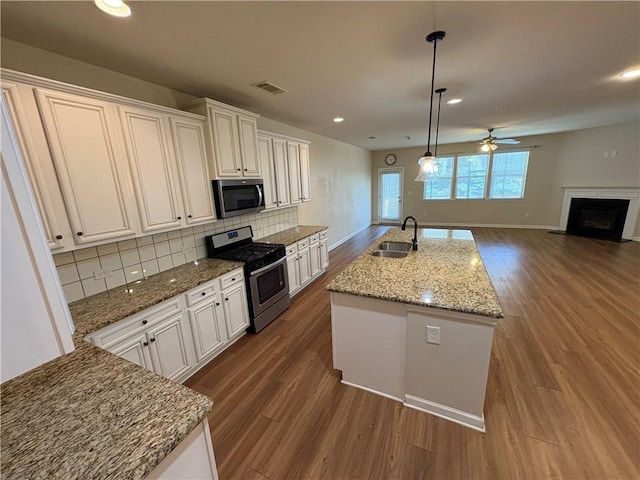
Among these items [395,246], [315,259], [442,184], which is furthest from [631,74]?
[442,184]

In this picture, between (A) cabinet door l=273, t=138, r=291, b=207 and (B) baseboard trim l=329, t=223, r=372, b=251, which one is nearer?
(A) cabinet door l=273, t=138, r=291, b=207

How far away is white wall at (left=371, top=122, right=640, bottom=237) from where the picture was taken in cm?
589

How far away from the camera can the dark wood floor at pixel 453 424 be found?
1.55m

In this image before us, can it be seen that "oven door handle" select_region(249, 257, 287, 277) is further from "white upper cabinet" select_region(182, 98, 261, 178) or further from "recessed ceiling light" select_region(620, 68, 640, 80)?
"recessed ceiling light" select_region(620, 68, 640, 80)

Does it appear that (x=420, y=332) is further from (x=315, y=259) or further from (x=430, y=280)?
(x=315, y=259)

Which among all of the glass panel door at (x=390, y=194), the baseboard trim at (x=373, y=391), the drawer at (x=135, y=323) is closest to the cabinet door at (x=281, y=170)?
the drawer at (x=135, y=323)

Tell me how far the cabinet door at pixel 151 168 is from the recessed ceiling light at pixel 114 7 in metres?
0.67

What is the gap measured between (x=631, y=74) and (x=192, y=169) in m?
4.65

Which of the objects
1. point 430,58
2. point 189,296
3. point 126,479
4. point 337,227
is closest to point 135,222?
point 189,296

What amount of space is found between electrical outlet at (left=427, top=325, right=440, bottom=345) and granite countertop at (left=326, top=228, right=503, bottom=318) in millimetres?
211

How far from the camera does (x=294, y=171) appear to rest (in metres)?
4.04

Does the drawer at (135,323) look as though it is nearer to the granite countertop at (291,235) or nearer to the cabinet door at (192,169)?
the cabinet door at (192,169)

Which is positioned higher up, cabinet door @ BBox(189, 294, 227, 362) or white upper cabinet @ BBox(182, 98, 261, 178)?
white upper cabinet @ BBox(182, 98, 261, 178)

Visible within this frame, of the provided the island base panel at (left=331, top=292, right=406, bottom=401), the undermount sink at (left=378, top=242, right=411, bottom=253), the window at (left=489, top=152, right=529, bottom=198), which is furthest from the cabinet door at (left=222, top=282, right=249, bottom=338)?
the window at (left=489, top=152, right=529, bottom=198)
